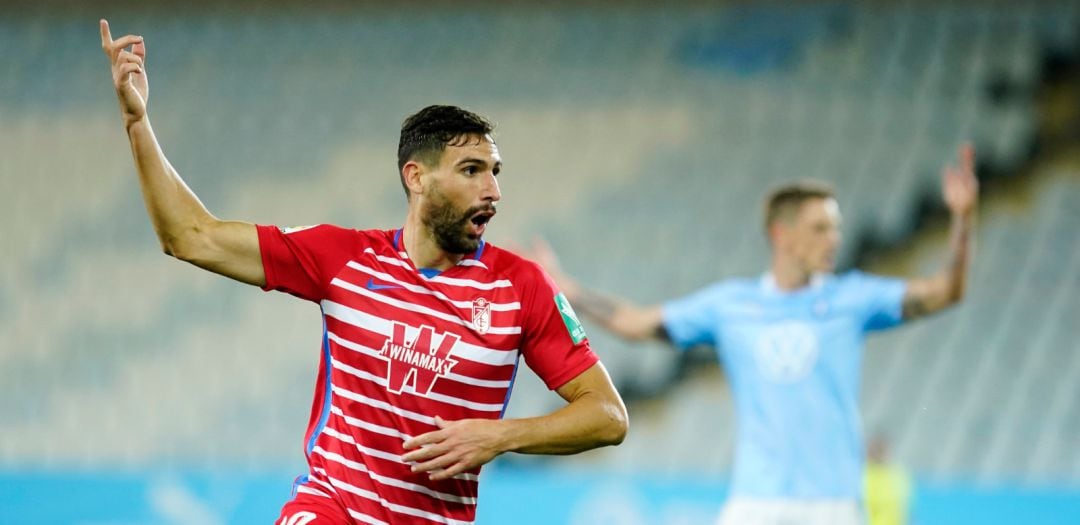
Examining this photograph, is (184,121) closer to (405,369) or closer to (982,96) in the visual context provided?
(982,96)

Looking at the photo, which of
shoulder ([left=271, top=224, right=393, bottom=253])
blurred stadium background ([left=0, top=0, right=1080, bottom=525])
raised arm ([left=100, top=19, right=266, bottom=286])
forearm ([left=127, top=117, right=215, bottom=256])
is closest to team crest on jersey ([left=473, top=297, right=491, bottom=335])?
shoulder ([left=271, top=224, right=393, bottom=253])

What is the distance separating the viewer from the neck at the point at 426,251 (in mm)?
4023

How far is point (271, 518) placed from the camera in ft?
29.2

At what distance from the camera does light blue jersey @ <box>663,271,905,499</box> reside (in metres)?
5.92

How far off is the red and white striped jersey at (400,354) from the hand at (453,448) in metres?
0.32

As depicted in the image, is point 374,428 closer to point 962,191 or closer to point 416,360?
point 416,360

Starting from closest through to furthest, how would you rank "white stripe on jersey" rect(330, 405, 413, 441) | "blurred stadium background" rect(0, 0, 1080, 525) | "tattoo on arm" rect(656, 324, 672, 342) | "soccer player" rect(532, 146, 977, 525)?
"white stripe on jersey" rect(330, 405, 413, 441), "soccer player" rect(532, 146, 977, 525), "tattoo on arm" rect(656, 324, 672, 342), "blurred stadium background" rect(0, 0, 1080, 525)

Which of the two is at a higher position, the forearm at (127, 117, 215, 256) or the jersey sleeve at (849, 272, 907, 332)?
the jersey sleeve at (849, 272, 907, 332)

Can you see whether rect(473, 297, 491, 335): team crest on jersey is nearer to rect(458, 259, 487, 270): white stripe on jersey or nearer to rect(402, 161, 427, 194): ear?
rect(458, 259, 487, 270): white stripe on jersey

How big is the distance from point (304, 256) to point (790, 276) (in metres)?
3.08

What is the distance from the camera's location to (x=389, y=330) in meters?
3.88

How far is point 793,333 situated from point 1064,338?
16.8 ft

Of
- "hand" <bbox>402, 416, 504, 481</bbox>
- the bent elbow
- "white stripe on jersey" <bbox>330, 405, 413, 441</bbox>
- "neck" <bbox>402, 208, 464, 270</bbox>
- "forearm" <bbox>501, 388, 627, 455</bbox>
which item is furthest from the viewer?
"neck" <bbox>402, 208, 464, 270</bbox>

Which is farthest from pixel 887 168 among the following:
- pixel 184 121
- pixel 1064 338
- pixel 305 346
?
pixel 184 121
